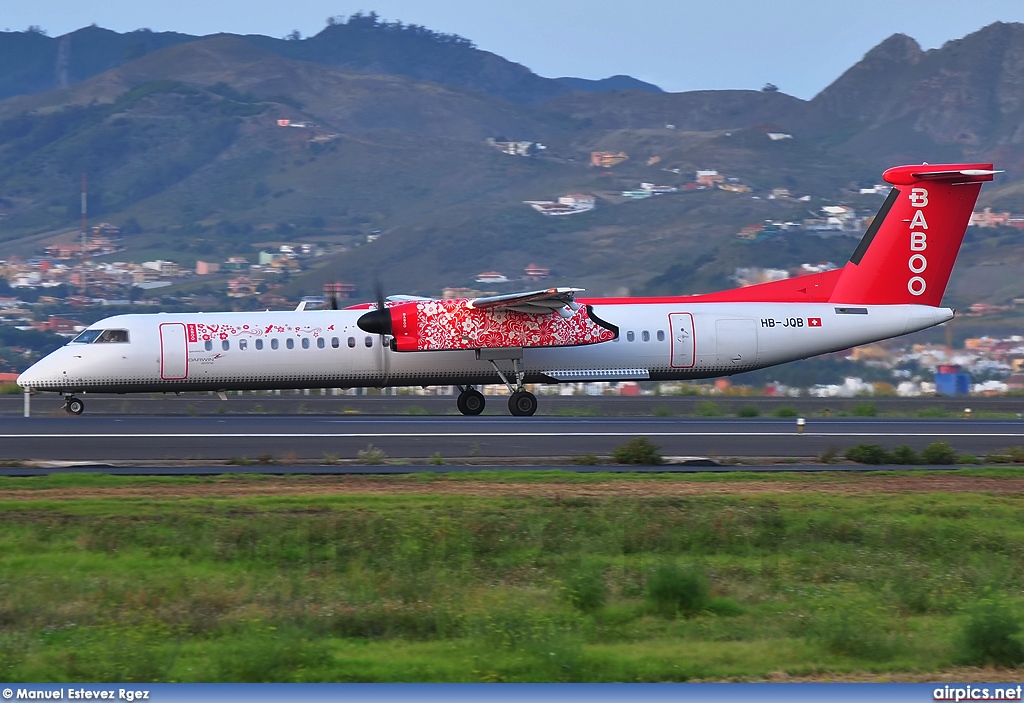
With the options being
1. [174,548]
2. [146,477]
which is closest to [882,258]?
[146,477]

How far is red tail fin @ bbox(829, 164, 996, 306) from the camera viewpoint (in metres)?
31.3

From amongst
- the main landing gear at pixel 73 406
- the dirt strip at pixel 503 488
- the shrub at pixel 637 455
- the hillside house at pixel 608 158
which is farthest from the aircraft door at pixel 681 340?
the hillside house at pixel 608 158

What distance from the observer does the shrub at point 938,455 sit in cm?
2136

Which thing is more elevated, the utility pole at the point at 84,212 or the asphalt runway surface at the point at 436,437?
the utility pole at the point at 84,212

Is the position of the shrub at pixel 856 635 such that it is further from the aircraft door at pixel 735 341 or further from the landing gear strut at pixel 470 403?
the landing gear strut at pixel 470 403

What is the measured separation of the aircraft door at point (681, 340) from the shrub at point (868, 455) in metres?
8.79

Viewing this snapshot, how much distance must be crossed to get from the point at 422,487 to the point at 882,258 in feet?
60.0

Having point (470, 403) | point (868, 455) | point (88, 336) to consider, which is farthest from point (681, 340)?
point (88, 336)

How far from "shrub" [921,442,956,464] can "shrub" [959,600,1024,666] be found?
12054 mm

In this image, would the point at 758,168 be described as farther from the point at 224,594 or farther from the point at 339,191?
the point at 224,594

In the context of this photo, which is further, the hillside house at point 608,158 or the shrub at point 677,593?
the hillside house at point 608,158

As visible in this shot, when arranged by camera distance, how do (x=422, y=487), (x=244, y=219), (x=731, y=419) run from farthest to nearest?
(x=244, y=219) → (x=731, y=419) → (x=422, y=487)

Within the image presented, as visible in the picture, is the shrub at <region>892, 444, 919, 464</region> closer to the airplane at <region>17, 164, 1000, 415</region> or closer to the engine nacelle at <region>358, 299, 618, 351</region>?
the airplane at <region>17, 164, 1000, 415</region>

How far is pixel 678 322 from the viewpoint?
30.0m
